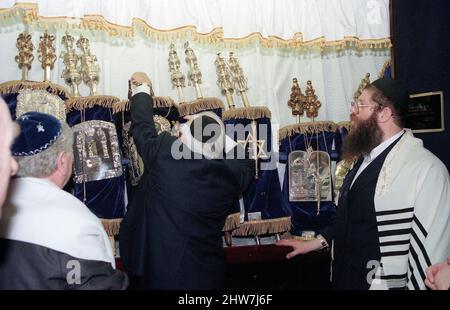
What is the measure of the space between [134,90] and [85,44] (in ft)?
1.60

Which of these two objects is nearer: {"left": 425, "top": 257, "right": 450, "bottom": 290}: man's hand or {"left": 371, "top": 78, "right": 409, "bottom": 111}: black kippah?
{"left": 425, "top": 257, "right": 450, "bottom": 290}: man's hand

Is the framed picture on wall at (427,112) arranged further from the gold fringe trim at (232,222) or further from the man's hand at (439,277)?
the man's hand at (439,277)

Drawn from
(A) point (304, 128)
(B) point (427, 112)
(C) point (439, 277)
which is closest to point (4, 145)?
(C) point (439, 277)

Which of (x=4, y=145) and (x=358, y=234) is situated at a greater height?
(x=4, y=145)

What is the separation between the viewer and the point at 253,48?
2.91m

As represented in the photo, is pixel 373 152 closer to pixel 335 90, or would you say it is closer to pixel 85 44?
pixel 335 90

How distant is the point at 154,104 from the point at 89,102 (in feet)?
1.11

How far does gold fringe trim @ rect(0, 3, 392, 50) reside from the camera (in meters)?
2.21

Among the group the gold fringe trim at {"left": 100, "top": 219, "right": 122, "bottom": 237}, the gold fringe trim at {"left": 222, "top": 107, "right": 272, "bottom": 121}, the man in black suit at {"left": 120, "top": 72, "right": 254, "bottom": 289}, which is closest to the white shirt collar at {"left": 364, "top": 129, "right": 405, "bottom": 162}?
the man in black suit at {"left": 120, "top": 72, "right": 254, "bottom": 289}

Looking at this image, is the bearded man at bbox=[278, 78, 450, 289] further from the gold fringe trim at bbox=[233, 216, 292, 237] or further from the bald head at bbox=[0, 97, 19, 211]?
the bald head at bbox=[0, 97, 19, 211]

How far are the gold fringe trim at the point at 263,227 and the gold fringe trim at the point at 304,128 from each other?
54cm

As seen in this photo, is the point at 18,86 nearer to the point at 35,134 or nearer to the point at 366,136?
the point at 35,134

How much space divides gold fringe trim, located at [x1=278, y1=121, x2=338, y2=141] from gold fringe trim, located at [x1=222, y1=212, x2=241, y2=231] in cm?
63

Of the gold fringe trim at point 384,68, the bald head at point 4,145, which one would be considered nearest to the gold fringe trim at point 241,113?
the gold fringe trim at point 384,68
